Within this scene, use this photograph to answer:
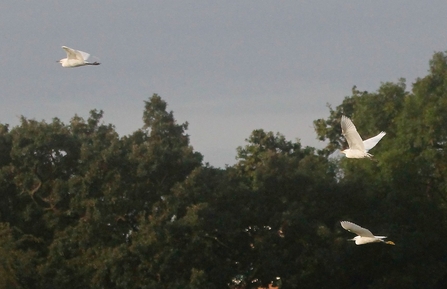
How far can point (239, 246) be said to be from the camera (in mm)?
33312

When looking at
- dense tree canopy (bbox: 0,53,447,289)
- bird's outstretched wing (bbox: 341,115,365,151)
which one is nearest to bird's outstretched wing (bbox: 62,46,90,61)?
bird's outstretched wing (bbox: 341,115,365,151)

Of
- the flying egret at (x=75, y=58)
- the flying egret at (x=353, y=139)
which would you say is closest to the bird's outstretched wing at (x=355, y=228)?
the flying egret at (x=353, y=139)

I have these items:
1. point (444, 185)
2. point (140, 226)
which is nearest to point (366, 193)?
point (444, 185)

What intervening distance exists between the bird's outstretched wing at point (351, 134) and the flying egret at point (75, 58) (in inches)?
188

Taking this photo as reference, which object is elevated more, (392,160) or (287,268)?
(392,160)

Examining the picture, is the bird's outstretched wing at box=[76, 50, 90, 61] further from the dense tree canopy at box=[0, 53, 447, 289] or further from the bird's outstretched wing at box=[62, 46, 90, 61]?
the dense tree canopy at box=[0, 53, 447, 289]

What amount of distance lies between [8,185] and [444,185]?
1482cm

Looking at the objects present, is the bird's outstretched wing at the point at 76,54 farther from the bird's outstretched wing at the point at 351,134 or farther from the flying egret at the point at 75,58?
the bird's outstretched wing at the point at 351,134

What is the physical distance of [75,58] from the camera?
68.8 ft

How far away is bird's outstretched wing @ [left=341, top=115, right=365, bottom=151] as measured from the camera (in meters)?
19.5

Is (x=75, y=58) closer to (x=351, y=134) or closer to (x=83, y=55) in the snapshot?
(x=83, y=55)

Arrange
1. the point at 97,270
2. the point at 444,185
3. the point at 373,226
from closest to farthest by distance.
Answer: the point at 97,270, the point at 373,226, the point at 444,185

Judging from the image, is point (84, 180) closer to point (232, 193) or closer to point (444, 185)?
point (232, 193)

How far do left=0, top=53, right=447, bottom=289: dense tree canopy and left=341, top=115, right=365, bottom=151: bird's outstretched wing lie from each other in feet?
37.5
